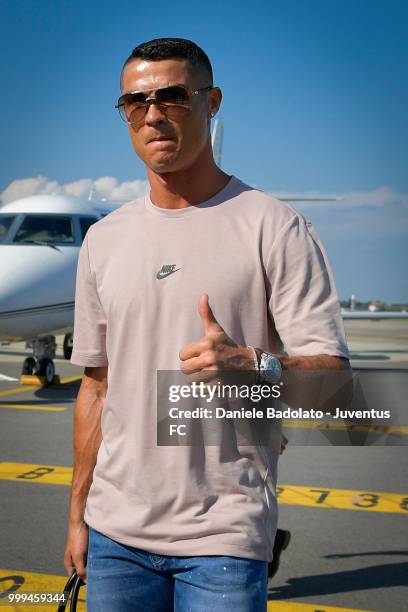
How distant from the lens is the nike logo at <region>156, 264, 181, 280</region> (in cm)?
185

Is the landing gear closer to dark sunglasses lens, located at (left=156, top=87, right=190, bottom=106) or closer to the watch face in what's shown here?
dark sunglasses lens, located at (left=156, top=87, right=190, bottom=106)

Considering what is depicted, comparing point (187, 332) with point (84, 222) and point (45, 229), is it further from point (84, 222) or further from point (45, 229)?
point (84, 222)

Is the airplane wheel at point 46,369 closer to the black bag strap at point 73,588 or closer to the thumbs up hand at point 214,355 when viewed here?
the black bag strap at point 73,588

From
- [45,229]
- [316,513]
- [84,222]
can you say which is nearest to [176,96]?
[316,513]

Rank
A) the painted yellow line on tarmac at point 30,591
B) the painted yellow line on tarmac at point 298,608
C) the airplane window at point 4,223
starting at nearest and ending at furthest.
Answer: the painted yellow line on tarmac at point 298,608, the painted yellow line on tarmac at point 30,591, the airplane window at point 4,223

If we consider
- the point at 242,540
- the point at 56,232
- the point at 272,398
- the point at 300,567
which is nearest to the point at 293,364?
the point at 272,398

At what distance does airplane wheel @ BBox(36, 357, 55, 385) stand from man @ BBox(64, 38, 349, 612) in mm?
10829

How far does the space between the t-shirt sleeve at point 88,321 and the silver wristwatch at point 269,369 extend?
2.28ft

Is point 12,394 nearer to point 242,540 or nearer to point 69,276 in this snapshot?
point 69,276

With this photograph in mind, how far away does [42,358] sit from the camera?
1252 centimetres

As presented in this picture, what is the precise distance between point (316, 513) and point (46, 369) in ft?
26.6

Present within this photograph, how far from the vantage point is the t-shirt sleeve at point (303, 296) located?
1719 millimetres

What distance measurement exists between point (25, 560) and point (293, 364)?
3.53 meters

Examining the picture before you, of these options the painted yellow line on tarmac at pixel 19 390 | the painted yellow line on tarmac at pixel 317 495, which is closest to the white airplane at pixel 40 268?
the painted yellow line on tarmac at pixel 19 390
